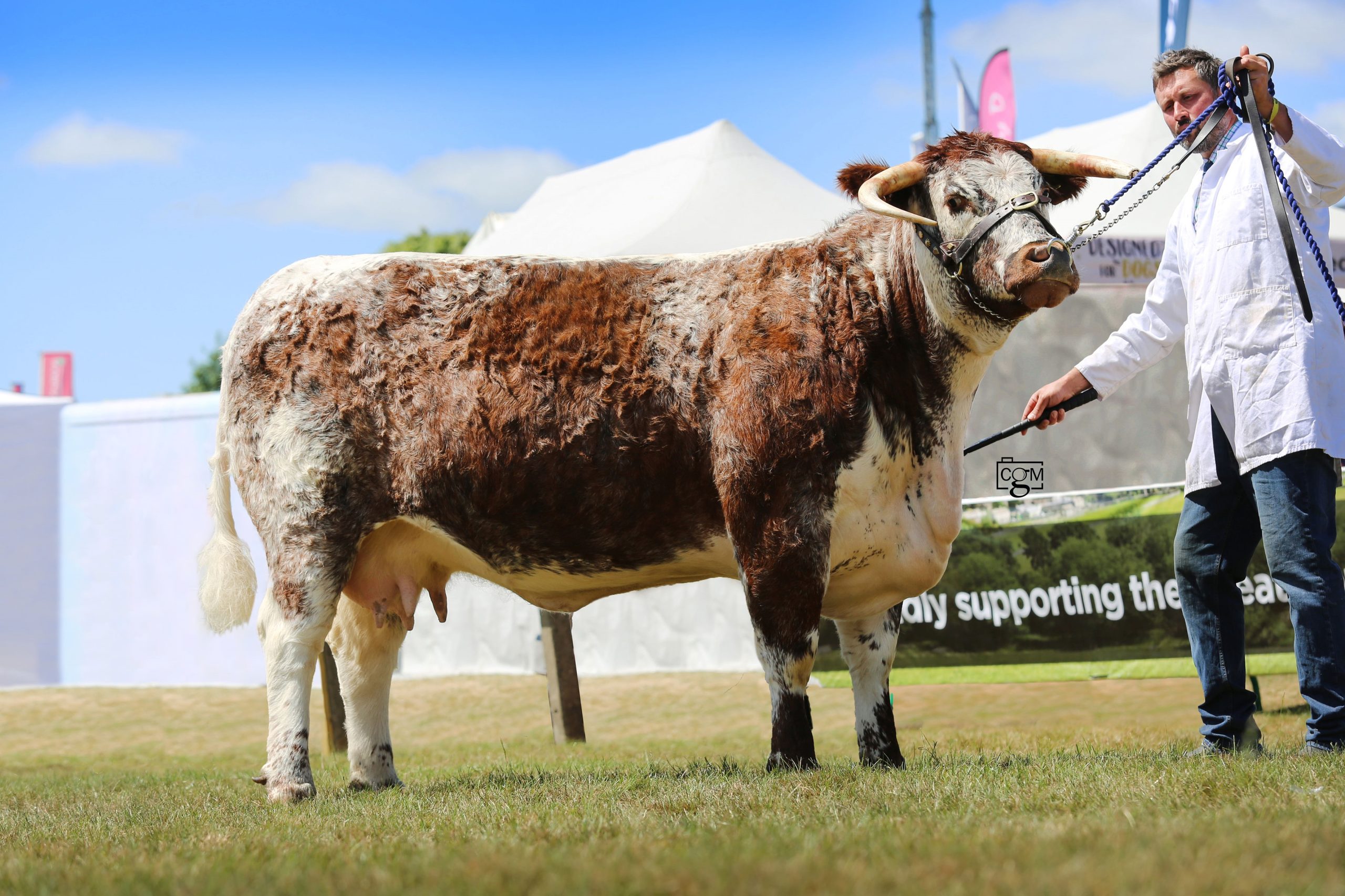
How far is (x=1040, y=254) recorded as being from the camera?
414 cm

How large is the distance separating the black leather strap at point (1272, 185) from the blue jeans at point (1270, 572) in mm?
557

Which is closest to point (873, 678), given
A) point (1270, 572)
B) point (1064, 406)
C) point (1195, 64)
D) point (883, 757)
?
point (883, 757)

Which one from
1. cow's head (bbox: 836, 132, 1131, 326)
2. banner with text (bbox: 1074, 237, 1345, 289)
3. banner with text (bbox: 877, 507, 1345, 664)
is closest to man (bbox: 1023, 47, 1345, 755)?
cow's head (bbox: 836, 132, 1131, 326)

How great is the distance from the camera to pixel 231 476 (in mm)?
5266

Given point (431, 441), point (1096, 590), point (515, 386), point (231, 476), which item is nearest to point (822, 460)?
point (515, 386)

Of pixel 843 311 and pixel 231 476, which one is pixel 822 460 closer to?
pixel 843 311

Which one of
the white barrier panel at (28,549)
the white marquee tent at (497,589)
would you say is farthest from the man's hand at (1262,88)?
the white barrier panel at (28,549)

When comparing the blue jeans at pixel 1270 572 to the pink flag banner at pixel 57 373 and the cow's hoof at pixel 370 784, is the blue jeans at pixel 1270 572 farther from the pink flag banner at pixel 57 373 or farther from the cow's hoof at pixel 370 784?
the pink flag banner at pixel 57 373

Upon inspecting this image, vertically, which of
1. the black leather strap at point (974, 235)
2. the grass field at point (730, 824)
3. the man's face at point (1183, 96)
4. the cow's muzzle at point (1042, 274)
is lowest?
the grass field at point (730, 824)

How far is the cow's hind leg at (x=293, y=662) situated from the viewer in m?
4.59

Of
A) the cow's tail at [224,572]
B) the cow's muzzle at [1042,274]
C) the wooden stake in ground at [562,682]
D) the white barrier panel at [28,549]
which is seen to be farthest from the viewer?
the white barrier panel at [28,549]

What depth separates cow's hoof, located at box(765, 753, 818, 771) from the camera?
4.34 m

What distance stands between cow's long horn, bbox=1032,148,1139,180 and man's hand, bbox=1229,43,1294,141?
0.45 metres

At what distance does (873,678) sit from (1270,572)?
4.72ft
